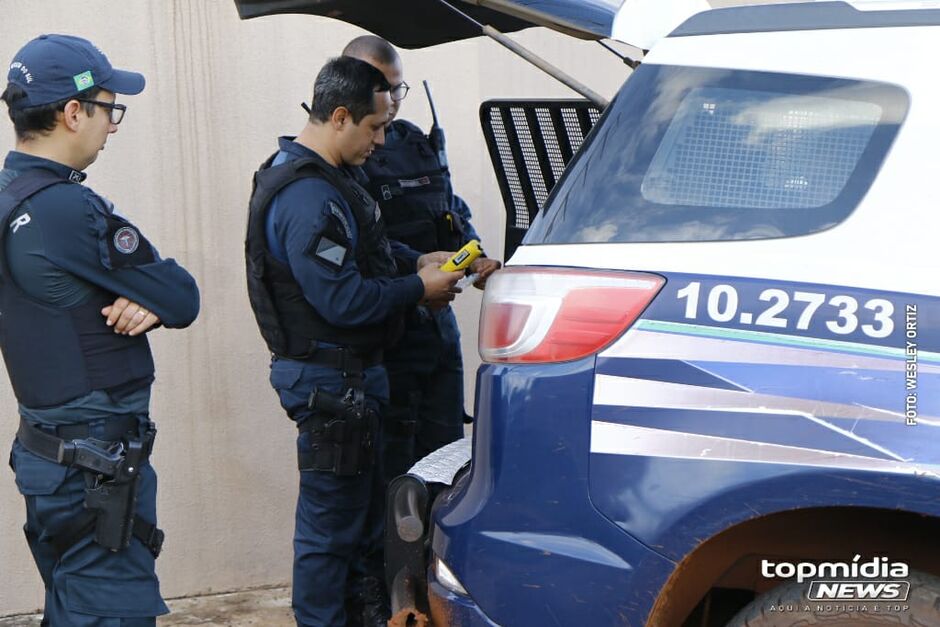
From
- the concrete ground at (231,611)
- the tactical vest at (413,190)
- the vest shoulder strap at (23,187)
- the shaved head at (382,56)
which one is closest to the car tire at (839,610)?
the vest shoulder strap at (23,187)

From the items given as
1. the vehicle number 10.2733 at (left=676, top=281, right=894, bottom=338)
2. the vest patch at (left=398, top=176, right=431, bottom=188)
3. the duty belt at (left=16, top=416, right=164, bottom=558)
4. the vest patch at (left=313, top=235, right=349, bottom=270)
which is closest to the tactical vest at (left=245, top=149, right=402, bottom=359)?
the vest patch at (left=313, top=235, right=349, bottom=270)

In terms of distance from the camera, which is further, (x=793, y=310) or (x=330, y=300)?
(x=330, y=300)

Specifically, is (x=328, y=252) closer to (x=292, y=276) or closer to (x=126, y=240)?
(x=292, y=276)

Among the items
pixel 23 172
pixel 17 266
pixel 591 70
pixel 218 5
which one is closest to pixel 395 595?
pixel 17 266

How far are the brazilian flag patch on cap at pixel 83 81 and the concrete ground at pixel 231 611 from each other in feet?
7.74

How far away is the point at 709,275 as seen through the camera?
2303 millimetres

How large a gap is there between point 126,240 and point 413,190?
1.66 metres

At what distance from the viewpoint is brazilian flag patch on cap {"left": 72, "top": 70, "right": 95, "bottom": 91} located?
9.73ft

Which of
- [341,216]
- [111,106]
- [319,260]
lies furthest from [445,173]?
[111,106]

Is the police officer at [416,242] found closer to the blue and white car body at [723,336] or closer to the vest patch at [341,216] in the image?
the vest patch at [341,216]

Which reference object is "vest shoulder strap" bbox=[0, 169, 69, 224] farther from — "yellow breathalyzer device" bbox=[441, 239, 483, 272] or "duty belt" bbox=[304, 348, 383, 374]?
"yellow breathalyzer device" bbox=[441, 239, 483, 272]

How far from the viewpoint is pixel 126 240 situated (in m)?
2.97

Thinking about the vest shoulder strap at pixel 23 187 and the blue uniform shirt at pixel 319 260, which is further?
the blue uniform shirt at pixel 319 260

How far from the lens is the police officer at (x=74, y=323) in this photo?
115 inches
